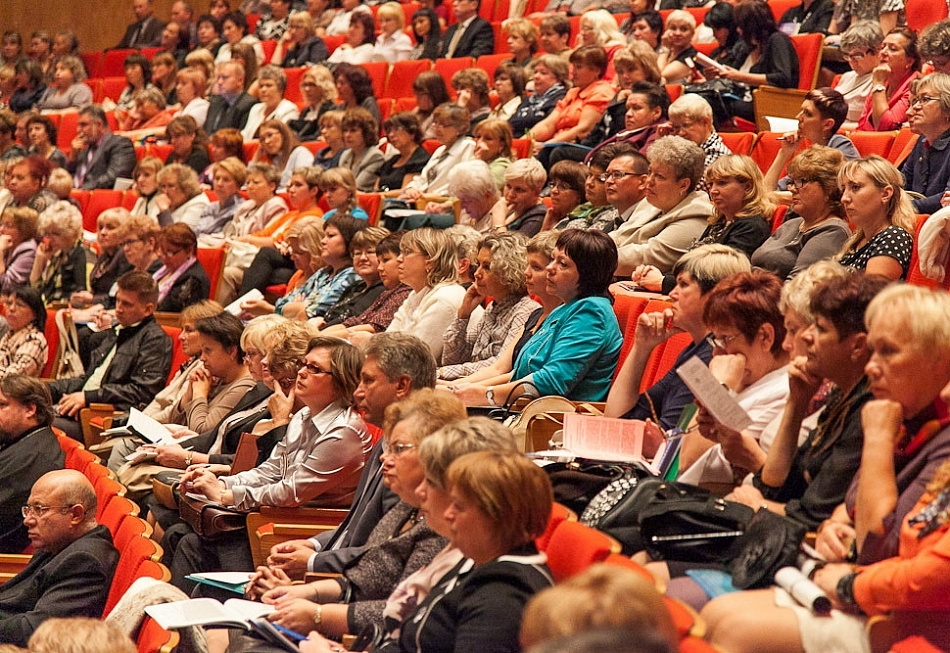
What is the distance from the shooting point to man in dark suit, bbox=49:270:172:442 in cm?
461

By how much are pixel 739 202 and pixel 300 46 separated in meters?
5.48

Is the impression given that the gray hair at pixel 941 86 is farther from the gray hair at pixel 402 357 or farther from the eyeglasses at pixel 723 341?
the gray hair at pixel 402 357

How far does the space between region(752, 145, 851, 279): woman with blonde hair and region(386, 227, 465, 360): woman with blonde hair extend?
1049 mm

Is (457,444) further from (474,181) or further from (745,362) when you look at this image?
(474,181)

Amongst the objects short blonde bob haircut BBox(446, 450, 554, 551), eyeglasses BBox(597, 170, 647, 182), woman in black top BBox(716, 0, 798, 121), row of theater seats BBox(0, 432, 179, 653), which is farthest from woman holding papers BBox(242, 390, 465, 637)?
woman in black top BBox(716, 0, 798, 121)

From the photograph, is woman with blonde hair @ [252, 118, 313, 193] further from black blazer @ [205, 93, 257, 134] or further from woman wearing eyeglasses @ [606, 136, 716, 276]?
woman wearing eyeglasses @ [606, 136, 716, 276]

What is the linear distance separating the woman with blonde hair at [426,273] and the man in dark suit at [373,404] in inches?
45.1

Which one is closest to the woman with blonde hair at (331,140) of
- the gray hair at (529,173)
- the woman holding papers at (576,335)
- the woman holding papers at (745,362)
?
the gray hair at (529,173)

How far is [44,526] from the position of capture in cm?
297

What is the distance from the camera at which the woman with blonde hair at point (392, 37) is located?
26.2 feet

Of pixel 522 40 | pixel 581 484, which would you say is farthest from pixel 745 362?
pixel 522 40

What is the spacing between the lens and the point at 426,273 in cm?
409

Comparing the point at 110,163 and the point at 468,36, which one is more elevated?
the point at 468,36

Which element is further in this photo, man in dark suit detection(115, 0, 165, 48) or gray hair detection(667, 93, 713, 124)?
man in dark suit detection(115, 0, 165, 48)
